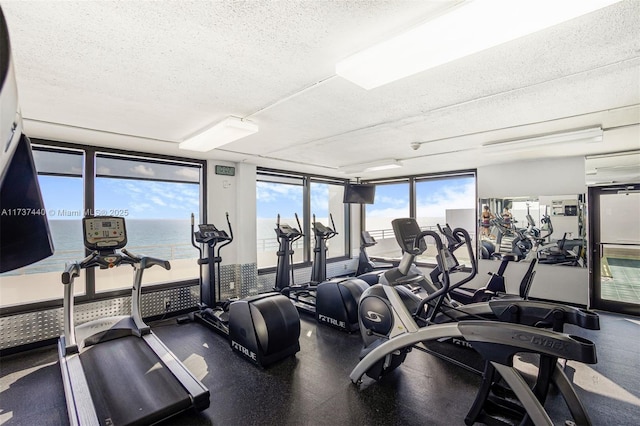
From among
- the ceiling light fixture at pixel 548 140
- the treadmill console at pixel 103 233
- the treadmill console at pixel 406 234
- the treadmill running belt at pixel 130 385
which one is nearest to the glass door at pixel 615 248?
the ceiling light fixture at pixel 548 140

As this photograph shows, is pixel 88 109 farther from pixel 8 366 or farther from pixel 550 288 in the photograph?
pixel 550 288

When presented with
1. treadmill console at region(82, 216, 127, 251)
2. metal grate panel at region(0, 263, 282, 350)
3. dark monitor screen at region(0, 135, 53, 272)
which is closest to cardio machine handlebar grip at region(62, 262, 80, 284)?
treadmill console at region(82, 216, 127, 251)

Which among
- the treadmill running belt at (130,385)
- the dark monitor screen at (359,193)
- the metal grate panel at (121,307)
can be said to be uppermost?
the dark monitor screen at (359,193)

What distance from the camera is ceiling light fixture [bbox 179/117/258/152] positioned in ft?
9.72

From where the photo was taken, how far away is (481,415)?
2.23m

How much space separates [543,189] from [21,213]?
6482 mm

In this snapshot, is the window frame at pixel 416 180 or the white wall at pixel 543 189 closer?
the white wall at pixel 543 189

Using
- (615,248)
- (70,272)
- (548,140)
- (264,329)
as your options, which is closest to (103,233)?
(70,272)

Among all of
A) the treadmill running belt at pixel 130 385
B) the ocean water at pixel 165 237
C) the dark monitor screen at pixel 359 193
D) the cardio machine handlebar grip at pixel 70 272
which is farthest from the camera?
the dark monitor screen at pixel 359 193

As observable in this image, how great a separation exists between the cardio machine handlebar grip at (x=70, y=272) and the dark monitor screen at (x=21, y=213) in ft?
7.93

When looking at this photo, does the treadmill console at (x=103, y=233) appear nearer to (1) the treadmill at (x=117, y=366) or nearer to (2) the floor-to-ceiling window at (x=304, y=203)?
(1) the treadmill at (x=117, y=366)

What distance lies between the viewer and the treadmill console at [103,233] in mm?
3088

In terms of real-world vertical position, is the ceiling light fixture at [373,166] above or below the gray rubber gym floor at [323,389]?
above

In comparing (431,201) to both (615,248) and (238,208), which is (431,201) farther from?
(238,208)
